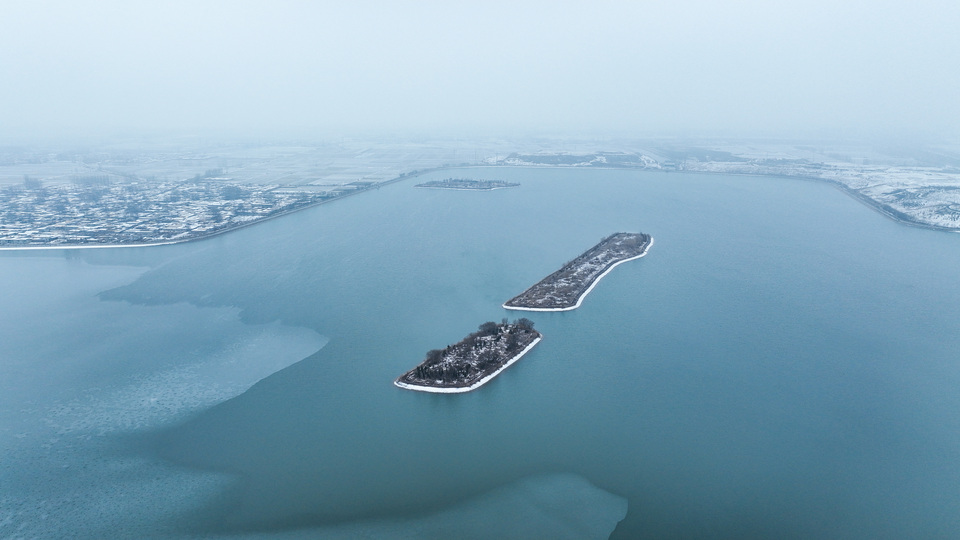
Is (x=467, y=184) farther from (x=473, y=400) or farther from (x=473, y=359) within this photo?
(x=473, y=400)

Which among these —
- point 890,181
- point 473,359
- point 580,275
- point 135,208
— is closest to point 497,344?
point 473,359

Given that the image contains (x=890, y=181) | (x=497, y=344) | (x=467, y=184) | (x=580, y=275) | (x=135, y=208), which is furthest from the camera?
(x=467, y=184)

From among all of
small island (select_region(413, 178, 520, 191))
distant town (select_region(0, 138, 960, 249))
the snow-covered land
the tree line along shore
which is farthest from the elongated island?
the snow-covered land

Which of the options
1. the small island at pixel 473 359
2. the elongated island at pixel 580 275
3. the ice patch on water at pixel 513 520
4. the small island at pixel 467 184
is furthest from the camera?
the small island at pixel 467 184

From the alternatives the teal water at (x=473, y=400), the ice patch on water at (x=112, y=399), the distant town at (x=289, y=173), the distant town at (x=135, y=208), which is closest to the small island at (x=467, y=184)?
the distant town at (x=289, y=173)

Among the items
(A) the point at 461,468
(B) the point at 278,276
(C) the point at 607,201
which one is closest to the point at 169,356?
(B) the point at 278,276

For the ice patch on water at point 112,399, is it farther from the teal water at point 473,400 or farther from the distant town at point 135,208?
the distant town at point 135,208
